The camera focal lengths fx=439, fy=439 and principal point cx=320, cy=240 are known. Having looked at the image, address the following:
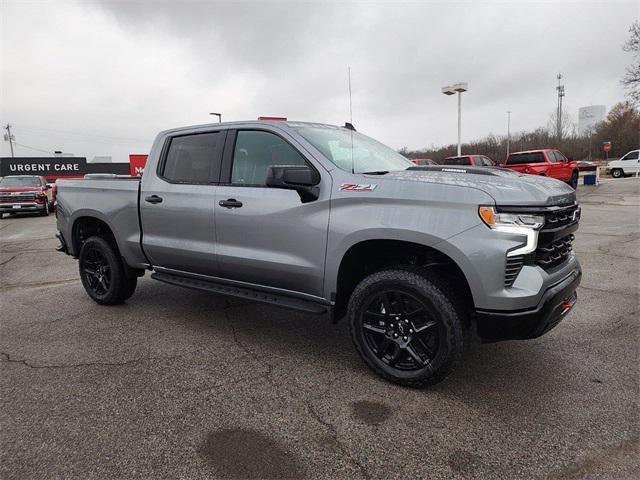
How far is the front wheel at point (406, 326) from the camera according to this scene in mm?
2811

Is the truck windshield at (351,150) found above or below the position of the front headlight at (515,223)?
above

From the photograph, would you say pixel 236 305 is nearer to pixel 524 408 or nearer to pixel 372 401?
pixel 372 401

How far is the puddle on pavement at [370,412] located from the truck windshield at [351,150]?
168 cm

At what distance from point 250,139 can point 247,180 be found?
376mm

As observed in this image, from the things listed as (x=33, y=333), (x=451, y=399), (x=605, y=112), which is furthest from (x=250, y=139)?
(x=605, y=112)

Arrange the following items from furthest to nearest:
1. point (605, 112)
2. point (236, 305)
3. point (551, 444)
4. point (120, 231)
Result: point (605, 112), point (236, 305), point (120, 231), point (551, 444)

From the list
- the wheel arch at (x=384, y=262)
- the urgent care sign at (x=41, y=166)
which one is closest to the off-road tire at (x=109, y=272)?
the wheel arch at (x=384, y=262)

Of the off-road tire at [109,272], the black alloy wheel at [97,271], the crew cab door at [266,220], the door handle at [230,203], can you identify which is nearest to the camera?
the crew cab door at [266,220]

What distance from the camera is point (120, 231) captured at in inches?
184

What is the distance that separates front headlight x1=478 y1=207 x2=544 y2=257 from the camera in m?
2.60

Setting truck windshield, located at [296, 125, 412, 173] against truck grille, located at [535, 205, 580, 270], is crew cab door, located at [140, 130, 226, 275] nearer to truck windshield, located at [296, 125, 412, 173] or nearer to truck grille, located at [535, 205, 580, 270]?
truck windshield, located at [296, 125, 412, 173]

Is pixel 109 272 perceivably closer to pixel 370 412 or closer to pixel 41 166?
pixel 370 412

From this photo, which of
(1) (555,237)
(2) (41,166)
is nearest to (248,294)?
(1) (555,237)

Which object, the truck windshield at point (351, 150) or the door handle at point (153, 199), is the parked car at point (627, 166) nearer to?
the truck windshield at point (351, 150)
